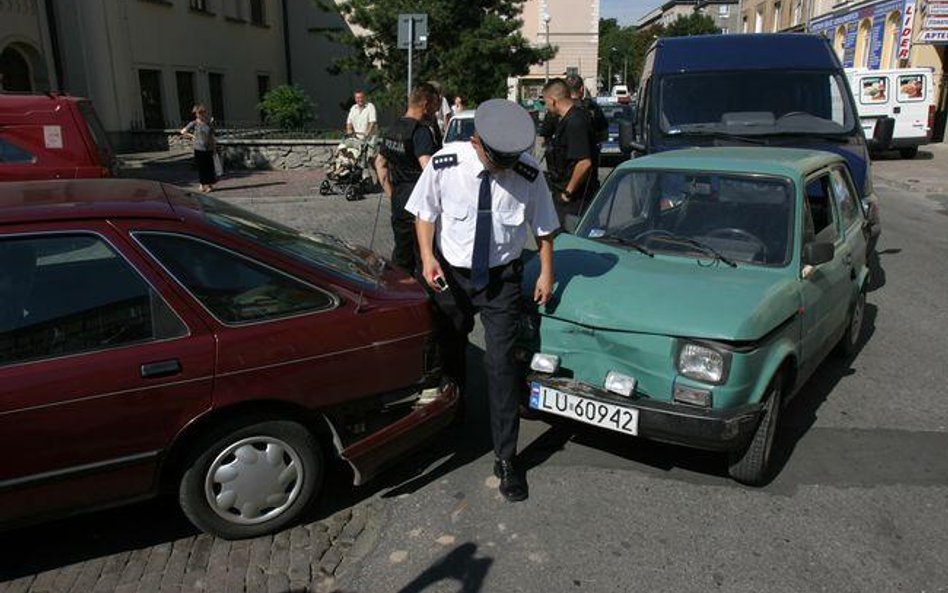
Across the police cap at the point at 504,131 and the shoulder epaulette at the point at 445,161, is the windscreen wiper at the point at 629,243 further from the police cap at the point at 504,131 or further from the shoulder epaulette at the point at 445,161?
the shoulder epaulette at the point at 445,161

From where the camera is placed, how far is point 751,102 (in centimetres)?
801

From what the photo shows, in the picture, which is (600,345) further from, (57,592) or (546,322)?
(57,592)

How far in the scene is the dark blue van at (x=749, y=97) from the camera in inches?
297

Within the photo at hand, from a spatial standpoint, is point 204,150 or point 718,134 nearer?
point 718,134

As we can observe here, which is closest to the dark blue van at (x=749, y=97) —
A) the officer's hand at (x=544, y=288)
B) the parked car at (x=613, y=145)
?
the officer's hand at (x=544, y=288)

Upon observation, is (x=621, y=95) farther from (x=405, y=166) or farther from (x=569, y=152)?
(x=405, y=166)

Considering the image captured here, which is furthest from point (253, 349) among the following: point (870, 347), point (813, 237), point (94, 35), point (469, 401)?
point (94, 35)

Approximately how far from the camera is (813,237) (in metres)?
4.52

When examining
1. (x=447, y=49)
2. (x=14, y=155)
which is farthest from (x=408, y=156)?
(x=447, y=49)

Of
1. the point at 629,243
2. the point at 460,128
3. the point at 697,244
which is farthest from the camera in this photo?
the point at 460,128

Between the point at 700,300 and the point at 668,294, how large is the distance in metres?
0.16

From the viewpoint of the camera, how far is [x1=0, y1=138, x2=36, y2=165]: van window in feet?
26.3

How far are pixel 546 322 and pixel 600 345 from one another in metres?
0.33

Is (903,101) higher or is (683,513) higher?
(903,101)
